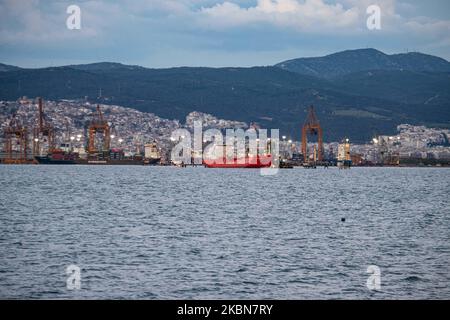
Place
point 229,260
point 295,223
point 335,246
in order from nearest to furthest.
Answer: point 229,260
point 335,246
point 295,223

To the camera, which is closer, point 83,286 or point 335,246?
point 83,286

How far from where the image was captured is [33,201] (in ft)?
245

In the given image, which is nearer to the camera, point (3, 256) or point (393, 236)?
point (3, 256)

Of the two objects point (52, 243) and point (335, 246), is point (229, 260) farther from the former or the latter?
point (52, 243)

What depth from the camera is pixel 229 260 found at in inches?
1395

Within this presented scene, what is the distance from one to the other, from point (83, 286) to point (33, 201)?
4747 cm

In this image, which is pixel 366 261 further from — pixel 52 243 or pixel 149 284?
pixel 52 243

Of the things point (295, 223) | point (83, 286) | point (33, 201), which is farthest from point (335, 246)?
point (33, 201)

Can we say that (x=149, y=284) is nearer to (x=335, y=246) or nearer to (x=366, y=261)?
(x=366, y=261)
